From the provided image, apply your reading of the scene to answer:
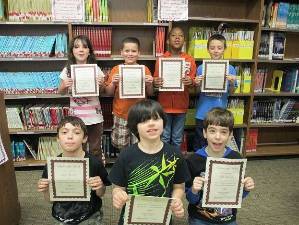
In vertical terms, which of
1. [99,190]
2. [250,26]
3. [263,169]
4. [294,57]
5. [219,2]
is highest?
[219,2]

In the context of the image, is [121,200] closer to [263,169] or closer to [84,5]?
[84,5]

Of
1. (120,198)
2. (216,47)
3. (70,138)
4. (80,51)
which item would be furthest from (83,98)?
(120,198)

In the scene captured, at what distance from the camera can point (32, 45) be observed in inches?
131

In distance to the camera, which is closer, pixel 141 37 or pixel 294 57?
pixel 141 37

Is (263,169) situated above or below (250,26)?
below

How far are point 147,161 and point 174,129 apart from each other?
5.66 feet

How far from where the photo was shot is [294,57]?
14.0 ft

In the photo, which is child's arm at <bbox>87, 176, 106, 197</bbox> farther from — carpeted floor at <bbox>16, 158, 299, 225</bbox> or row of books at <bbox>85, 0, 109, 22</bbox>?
row of books at <bbox>85, 0, 109, 22</bbox>

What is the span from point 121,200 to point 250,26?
305 cm

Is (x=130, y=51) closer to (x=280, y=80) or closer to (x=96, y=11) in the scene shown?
(x=96, y=11)

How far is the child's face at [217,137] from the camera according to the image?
1776mm

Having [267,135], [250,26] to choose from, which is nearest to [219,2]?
[250,26]

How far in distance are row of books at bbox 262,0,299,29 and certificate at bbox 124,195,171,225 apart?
3.01m

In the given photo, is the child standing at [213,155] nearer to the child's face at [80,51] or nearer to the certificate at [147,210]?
the certificate at [147,210]
